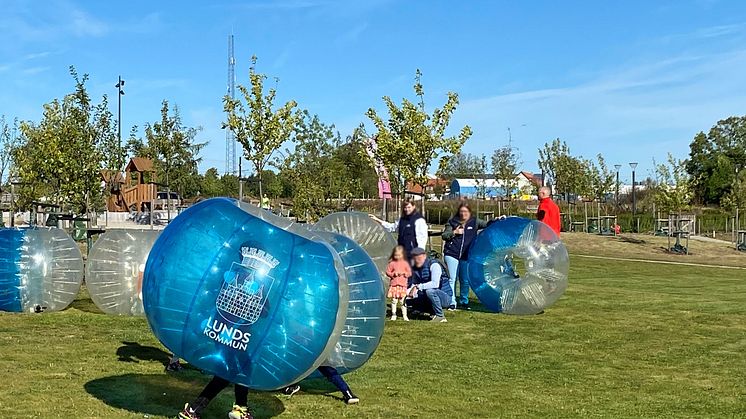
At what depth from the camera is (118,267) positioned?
12.5m

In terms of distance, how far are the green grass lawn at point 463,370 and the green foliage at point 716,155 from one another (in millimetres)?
71675

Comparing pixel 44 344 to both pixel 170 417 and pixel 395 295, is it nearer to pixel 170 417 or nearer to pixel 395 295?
pixel 170 417

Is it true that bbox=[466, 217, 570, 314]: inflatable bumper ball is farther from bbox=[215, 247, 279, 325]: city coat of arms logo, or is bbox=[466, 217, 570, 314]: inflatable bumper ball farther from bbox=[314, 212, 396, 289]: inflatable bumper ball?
bbox=[215, 247, 279, 325]: city coat of arms logo

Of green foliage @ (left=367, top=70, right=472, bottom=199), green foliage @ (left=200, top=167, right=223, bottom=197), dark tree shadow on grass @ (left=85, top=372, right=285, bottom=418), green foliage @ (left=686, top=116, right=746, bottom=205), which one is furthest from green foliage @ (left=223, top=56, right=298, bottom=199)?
green foliage @ (left=686, top=116, right=746, bottom=205)

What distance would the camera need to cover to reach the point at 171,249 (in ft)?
21.0

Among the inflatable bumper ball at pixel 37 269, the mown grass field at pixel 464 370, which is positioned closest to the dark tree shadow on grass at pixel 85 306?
the mown grass field at pixel 464 370

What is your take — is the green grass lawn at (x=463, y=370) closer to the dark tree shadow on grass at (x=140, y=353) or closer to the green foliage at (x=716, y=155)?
the dark tree shadow on grass at (x=140, y=353)

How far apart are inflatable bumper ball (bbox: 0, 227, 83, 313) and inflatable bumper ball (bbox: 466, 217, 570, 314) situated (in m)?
6.80

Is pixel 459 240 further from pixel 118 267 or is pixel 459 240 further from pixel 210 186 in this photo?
pixel 210 186

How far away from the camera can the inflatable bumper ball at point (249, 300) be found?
609cm

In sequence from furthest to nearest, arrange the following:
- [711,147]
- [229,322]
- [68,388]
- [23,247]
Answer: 1. [711,147]
2. [23,247]
3. [68,388]
4. [229,322]

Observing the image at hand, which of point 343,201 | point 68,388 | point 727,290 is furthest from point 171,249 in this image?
point 343,201

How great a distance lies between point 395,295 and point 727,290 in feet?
36.3

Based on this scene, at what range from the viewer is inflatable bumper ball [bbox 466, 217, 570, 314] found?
14000 mm
